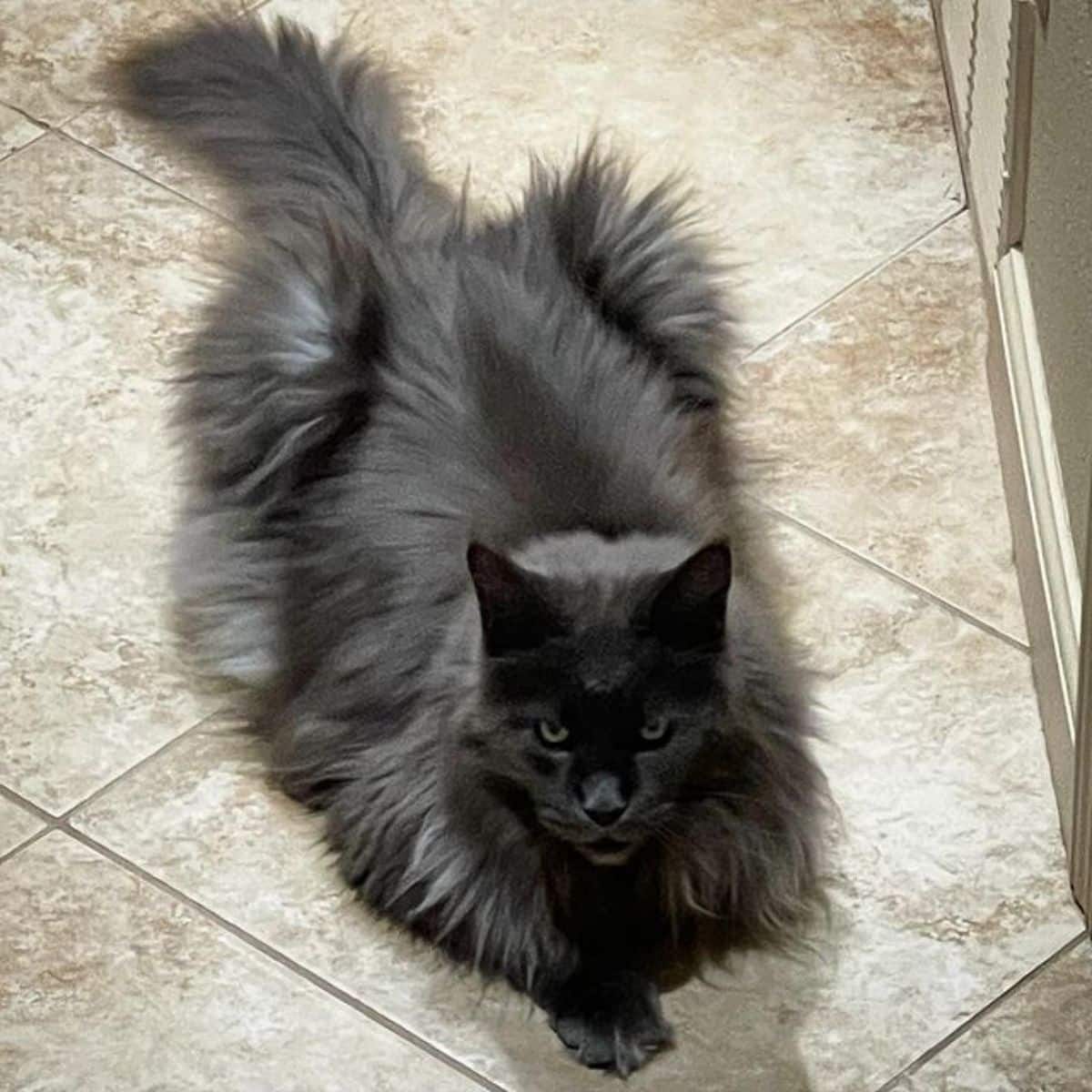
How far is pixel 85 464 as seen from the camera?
257 centimetres

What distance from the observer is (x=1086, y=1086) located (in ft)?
6.57

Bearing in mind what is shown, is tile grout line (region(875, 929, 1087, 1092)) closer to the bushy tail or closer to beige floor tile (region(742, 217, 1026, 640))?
beige floor tile (region(742, 217, 1026, 640))

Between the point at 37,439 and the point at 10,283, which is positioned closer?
the point at 37,439

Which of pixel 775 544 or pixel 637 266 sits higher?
pixel 637 266

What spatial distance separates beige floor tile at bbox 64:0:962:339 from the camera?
280 cm

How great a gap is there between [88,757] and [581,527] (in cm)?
57

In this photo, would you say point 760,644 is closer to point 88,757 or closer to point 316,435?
point 316,435

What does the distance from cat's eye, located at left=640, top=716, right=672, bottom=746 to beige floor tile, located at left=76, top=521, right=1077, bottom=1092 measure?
1.07 ft

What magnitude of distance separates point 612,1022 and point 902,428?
818 mm

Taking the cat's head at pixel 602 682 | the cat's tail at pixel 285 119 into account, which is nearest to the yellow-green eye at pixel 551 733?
the cat's head at pixel 602 682

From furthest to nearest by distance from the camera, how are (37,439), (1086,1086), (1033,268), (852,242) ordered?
(852,242) → (37,439) → (1033,268) → (1086,1086)

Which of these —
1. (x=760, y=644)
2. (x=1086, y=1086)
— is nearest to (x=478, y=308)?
(x=760, y=644)

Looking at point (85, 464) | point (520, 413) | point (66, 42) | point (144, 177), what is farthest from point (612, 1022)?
point (66, 42)

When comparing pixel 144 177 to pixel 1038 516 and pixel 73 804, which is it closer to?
pixel 73 804
